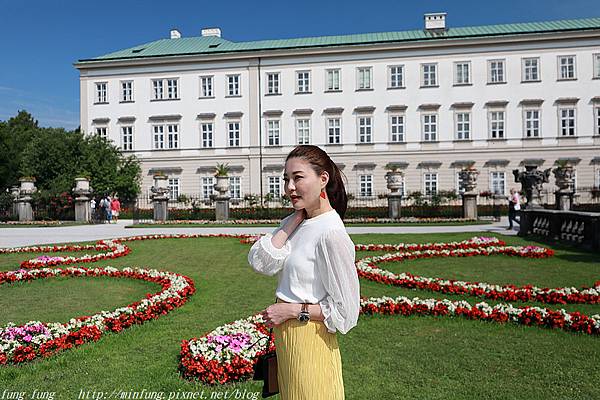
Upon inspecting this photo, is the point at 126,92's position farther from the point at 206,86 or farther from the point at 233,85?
the point at 233,85

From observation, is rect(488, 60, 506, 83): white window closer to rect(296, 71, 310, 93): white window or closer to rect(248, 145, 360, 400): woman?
rect(296, 71, 310, 93): white window

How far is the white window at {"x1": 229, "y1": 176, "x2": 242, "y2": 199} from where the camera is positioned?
4200cm

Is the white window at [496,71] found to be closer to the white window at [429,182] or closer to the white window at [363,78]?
the white window at [429,182]

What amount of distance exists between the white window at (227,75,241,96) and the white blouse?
134ft

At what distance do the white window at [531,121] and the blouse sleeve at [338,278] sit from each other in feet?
131

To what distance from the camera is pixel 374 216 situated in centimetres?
2933

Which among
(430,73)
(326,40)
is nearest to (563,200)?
(430,73)

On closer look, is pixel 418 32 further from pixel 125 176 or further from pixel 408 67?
pixel 125 176

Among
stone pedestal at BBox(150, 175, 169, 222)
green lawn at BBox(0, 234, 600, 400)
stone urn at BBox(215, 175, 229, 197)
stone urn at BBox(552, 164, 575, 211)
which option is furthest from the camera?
stone pedestal at BBox(150, 175, 169, 222)

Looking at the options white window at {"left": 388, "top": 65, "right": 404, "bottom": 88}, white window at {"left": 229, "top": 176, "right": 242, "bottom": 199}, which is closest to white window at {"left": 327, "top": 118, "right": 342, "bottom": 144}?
white window at {"left": 388, "top": 65, "right": 404, "bottom": 88}

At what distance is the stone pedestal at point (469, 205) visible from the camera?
27.0 meters

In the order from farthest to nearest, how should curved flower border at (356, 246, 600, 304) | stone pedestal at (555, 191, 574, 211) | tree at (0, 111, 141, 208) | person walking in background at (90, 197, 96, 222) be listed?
tree at (0, 111, 141, 208) < person walking in background at (90, 197, 96, 222) < stone pedestal at (555, 191, 574, 211) < curved flower border at (356, 246, 600, 304)

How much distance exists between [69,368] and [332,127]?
36949 millimetres

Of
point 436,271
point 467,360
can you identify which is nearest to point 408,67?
point 436,271
